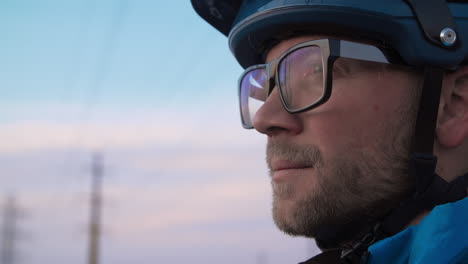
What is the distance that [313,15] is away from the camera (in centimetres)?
216

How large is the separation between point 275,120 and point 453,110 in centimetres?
71

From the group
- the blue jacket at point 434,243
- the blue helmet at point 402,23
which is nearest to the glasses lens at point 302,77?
the blue helmet at point 402,23

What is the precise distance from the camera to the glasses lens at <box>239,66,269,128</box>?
268 cm

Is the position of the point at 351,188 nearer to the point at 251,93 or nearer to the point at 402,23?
the point at 402,23

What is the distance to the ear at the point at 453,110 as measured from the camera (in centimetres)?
210

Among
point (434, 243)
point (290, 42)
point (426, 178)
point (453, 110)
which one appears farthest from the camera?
point (290, 42)

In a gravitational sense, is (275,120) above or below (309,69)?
below

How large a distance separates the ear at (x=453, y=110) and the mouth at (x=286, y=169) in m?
0.55

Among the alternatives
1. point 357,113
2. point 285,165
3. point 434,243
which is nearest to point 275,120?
point 285,165

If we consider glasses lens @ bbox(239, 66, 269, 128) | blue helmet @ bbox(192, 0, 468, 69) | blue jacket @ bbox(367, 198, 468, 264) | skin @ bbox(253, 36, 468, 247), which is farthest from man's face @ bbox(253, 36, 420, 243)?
glasses lens @ bbox(239, 66, 269, 128)

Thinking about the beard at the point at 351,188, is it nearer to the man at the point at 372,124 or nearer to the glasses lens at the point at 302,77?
the man at the point at 372,124

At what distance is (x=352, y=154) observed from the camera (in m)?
2.05

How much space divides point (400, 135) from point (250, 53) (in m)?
0.99

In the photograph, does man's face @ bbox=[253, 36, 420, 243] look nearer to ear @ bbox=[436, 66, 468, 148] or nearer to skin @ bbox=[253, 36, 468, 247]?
skin @ bbox=[253, 36, 468, 247]
